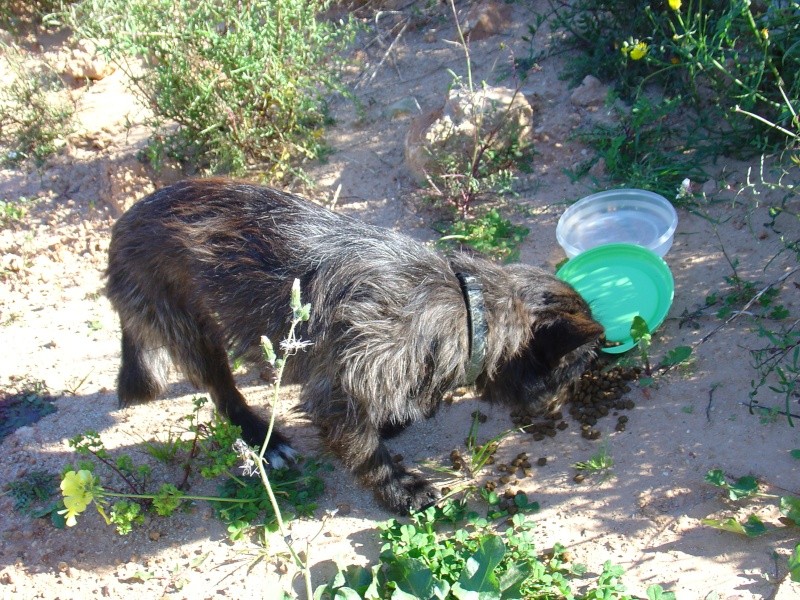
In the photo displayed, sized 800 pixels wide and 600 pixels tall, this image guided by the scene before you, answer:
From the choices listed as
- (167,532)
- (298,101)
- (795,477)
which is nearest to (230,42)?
(298,101)

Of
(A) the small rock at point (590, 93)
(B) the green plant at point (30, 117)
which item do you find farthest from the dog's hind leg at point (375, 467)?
(B) the green plant at point (30, 117)

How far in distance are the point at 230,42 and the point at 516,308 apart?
3.25m

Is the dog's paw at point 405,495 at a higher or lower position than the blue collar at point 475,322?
lower

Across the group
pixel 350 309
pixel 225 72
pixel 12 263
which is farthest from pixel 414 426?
pixel 12 263

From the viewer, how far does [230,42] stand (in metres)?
5.64

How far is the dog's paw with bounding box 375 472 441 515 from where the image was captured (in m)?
3.96

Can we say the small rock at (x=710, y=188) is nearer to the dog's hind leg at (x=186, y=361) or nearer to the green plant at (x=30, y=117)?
the dog's hind leg at (x=186, y=361)

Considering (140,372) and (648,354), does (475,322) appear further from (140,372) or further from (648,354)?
(140,372)

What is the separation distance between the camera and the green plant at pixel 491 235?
17.5 feet

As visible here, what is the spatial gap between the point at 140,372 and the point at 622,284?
9.38 feet

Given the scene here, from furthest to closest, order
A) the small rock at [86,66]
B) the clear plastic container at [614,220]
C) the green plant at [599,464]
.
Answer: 1. the small rock at [86,66]
2. the clear plastic container at [614,220]
3. the green plant at [599,464]

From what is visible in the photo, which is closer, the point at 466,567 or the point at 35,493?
the point at 466,567

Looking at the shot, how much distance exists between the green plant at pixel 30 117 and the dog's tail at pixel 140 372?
3.36m

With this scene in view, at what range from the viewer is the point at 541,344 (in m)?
3.87
